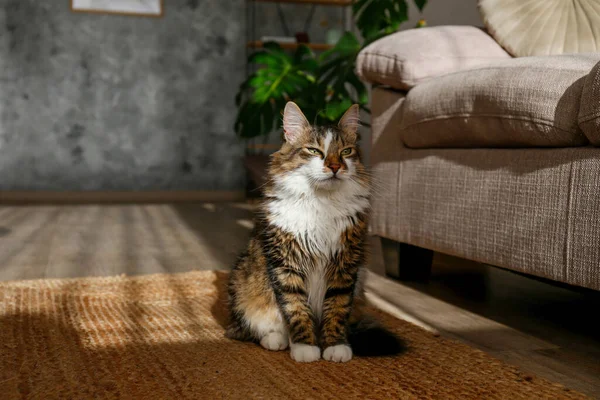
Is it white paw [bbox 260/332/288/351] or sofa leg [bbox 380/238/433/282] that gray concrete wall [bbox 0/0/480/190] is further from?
white paw [bbox 260/332/288/351]

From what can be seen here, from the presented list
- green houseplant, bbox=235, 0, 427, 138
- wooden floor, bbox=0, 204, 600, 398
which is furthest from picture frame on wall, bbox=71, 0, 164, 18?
wooden floor, bbox=0, 204, 600, 398

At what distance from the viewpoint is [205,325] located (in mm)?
1407

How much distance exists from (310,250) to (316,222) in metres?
0.06

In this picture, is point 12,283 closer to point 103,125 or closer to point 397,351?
point 397,351

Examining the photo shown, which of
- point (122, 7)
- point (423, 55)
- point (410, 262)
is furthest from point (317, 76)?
point (122, 7)

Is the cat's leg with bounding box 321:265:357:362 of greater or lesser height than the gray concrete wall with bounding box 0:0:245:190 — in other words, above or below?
below

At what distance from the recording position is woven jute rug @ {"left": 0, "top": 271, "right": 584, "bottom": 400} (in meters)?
0.99

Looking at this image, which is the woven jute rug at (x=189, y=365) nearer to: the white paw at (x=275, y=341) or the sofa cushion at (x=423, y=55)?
the white paw at (x=275, y=341)

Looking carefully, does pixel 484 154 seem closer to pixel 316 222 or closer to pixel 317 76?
pixel 316 222

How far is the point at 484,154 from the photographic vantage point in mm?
1502

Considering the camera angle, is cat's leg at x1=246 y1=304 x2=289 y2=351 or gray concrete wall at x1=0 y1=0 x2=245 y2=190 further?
gray concrete wall at x1=0 y1=0 x2=245 y2=190

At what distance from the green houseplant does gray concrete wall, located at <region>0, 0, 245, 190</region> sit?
0.75m

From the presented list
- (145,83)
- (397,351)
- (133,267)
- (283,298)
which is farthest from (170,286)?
(145,83)

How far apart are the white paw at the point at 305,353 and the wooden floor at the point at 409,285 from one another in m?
0.38
